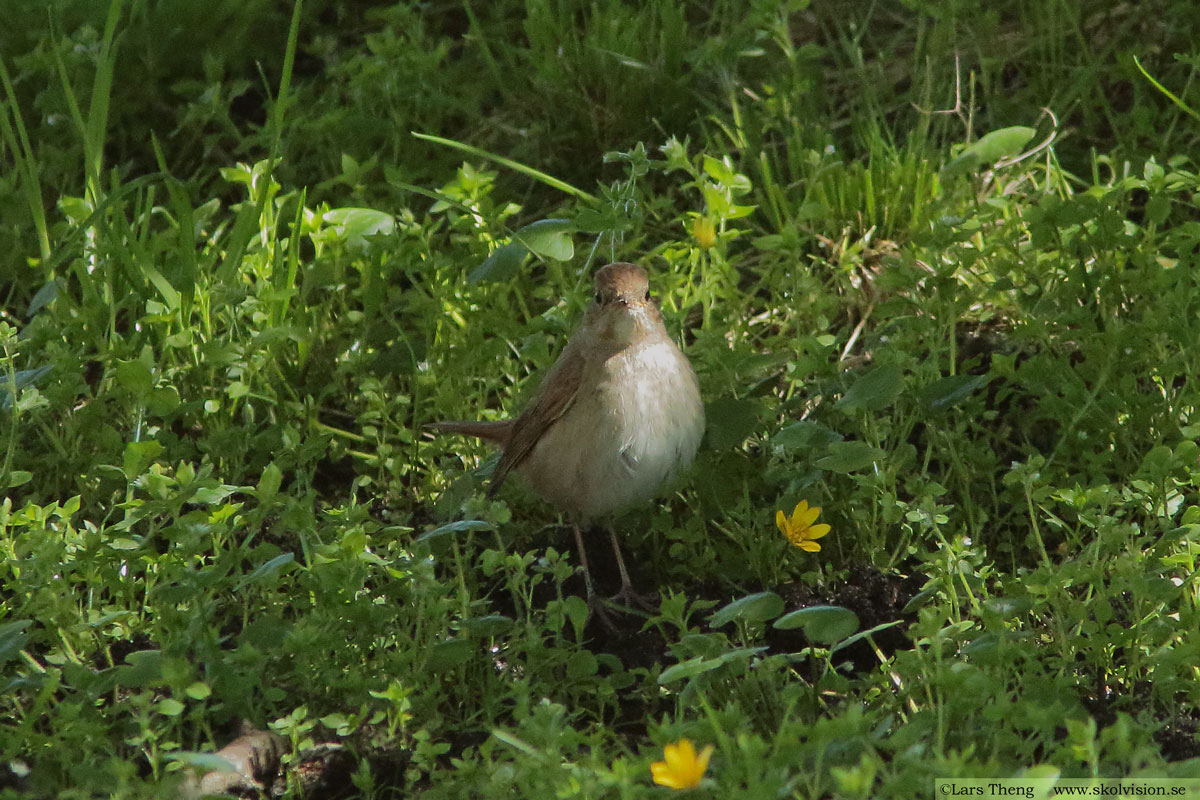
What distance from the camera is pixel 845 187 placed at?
5.36m

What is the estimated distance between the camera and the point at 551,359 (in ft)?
16.4

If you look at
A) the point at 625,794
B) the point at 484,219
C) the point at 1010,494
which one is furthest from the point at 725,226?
the point at 625,794

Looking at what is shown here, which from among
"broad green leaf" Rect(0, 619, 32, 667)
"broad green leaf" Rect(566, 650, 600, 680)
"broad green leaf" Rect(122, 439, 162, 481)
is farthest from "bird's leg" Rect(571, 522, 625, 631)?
"broad green leaf" Rect(0, 619, 32, 667)

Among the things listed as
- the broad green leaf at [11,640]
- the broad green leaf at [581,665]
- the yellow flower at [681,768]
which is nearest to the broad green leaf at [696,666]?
the yellow flower at [681,768]

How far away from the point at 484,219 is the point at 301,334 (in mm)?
779

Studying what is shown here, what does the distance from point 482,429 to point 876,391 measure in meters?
1.31

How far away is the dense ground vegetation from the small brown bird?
22 cm

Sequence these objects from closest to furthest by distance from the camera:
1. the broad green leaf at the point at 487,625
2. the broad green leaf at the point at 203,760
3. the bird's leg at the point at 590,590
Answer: the broad green leaf at the point at 203,760 < the broad green leaf at the point at 487,625 < the bird's leg at the point at 590,590

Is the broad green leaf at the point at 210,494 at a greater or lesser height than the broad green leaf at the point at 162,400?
greater

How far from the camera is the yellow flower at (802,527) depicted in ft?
13.2

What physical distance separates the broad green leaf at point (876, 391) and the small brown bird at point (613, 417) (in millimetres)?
456

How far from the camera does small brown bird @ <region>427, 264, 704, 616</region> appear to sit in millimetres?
4188

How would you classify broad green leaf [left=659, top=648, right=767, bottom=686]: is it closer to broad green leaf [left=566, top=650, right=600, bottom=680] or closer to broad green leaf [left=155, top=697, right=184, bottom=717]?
broad green leaf [left=566, top=650, right=600, bottom=680]

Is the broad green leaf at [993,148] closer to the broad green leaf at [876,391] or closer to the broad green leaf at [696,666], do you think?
the broad green leaf at [876,391]
